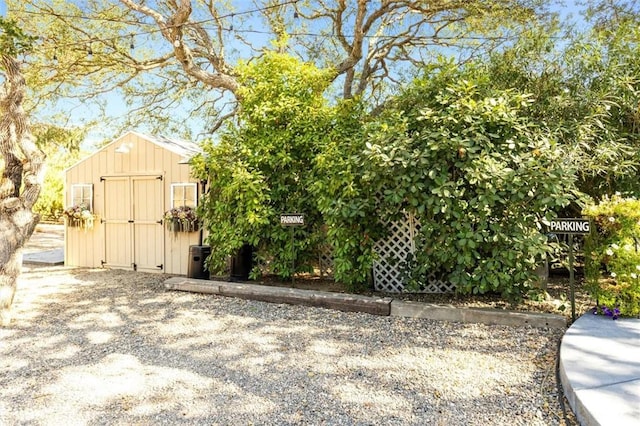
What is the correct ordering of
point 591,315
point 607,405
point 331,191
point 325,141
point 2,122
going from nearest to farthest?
point 607,405, point 591,315, point 2,122, point 331,191, point 325,141

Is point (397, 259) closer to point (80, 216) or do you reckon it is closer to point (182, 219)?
point (182, 219)

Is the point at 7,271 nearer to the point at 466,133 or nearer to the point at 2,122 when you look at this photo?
the point at 2,122

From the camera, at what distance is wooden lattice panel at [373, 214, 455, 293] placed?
5.18 m

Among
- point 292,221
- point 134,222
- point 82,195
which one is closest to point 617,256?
point 292,221

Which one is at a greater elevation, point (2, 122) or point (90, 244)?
point (2, 122)

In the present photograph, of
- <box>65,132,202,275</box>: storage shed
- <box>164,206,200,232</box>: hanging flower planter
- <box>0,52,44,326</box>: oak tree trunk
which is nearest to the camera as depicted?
<box>0,52,44,326</box>: oak tree trunk

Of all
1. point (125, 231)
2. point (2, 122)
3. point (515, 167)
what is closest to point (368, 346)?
point (515, 167)

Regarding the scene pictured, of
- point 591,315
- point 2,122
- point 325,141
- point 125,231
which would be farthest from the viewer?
point 125,231

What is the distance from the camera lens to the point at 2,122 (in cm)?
459

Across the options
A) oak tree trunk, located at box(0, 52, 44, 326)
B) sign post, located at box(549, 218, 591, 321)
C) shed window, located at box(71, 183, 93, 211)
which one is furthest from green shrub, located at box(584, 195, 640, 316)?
shed window, located at box(71, 183, 93, 211)

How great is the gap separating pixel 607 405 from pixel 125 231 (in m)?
7.35

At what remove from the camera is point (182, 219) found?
664 centimetres

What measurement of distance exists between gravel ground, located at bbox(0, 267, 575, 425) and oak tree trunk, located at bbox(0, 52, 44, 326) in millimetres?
711

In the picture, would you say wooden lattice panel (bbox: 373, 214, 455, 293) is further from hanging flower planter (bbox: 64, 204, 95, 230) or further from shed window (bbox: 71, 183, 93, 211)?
shed window (bbox: 71, 183, 93, 211)
